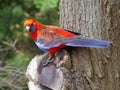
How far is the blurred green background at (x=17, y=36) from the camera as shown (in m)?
3.36

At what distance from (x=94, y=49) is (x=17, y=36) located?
212 centimetres

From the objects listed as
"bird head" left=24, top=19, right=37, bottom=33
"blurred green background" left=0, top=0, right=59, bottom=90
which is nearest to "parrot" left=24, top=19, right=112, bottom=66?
"bird head" left=24, top=19, right=37, bottom=33

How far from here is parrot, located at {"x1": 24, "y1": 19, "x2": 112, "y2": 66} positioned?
2133mm

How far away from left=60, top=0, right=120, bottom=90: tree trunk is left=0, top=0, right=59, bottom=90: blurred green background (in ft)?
3.80

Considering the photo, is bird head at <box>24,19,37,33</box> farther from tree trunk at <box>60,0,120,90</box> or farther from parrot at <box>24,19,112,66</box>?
tree trunk at <box>60,0,120,90</box>

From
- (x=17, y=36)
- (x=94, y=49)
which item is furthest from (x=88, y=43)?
(x=17, y=36)

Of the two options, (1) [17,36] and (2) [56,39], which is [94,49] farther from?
(1) [17,36]

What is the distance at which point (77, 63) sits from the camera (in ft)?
7.15

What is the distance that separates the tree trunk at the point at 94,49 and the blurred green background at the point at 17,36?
3.80 feet

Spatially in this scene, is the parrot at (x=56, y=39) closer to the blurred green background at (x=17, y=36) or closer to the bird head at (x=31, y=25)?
the bird head at (x=31, y=25)

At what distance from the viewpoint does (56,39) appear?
2197mm

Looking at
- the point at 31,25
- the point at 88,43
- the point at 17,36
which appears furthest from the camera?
the point at 17,36

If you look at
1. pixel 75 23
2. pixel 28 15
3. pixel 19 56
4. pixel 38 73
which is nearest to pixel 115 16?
pixel 75 23

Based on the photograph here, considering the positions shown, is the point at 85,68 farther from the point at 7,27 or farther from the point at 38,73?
the point at 7,27
